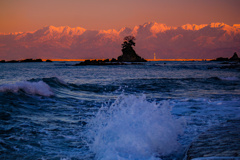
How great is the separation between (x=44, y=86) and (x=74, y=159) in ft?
37.2

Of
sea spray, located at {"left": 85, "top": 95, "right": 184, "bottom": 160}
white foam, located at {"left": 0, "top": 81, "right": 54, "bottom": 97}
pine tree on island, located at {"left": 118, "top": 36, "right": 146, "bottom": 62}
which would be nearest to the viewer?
sea spray, located at {"left": 85, "top": 95, "right": 184, "bottom": 160}

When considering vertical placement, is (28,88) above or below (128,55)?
below

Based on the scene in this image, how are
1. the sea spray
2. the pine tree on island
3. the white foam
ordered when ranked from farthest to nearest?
1. the pine tree on island
2. the white foam
3. the sea spray

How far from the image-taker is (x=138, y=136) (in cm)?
486

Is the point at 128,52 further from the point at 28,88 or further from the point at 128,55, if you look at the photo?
the point at 28,88

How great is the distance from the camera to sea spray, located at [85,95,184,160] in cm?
443

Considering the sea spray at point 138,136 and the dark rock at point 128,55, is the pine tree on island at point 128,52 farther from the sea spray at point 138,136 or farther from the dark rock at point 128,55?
the sea spray at point 138,136

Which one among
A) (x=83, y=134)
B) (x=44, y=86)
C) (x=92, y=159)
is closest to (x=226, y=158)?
(x=92, y=159)

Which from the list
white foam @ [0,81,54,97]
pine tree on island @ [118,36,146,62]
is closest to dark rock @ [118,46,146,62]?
pine tree on island @ [118,36,146,62]

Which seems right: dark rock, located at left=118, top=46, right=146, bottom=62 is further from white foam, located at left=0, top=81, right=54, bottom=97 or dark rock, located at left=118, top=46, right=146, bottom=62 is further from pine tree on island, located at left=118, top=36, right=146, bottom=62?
white foam, located at left=0, top=81, right=54, bottom=97

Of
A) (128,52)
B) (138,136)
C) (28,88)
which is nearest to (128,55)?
(128,52)

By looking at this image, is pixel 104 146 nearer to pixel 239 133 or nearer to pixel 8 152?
pixel 8 152

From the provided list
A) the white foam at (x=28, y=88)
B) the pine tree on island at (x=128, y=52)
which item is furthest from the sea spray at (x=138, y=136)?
the pine tree on island at (x=128, y=52)

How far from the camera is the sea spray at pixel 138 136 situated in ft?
14.5
